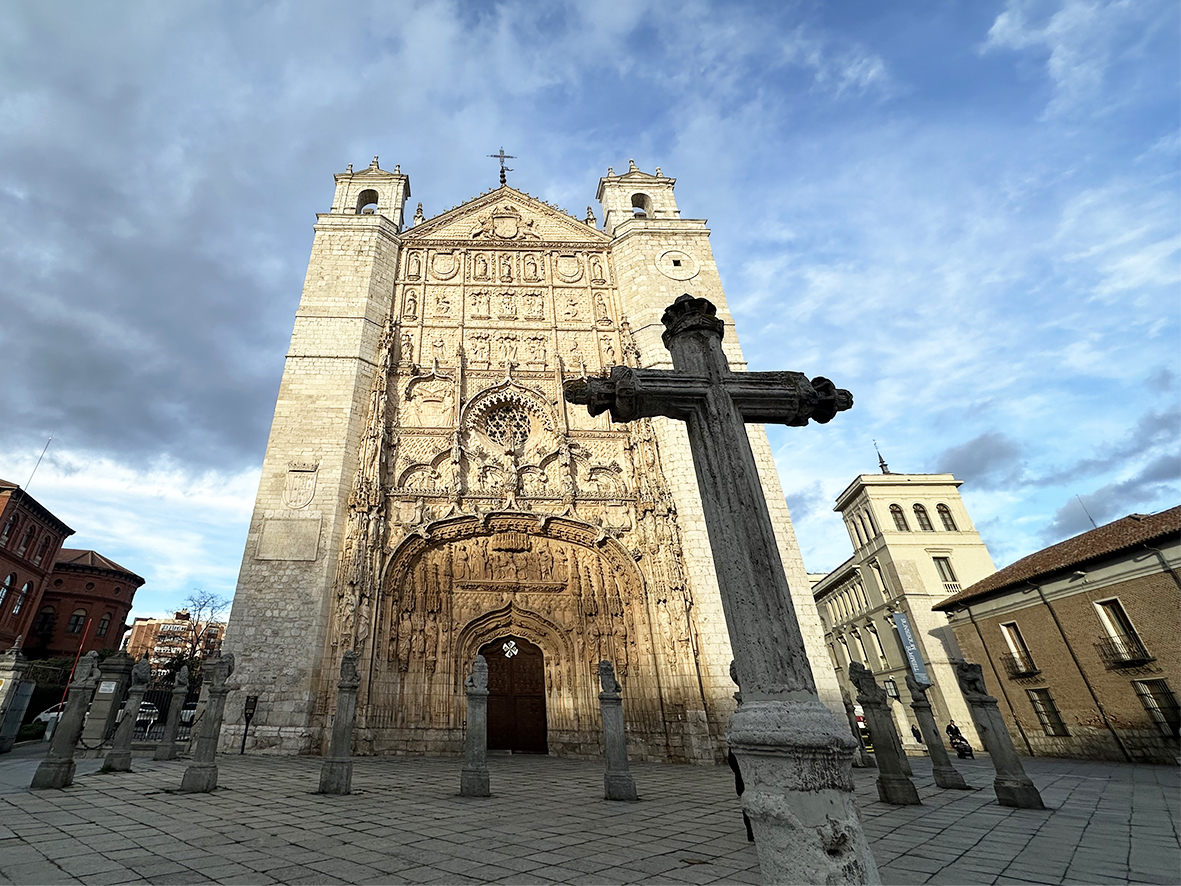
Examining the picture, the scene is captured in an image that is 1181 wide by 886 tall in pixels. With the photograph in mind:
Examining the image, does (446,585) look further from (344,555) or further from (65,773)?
(65,773)

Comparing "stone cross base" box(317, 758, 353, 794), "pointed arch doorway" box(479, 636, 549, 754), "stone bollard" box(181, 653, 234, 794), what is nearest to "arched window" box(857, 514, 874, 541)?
"pointed arch doorway" box(479, 636, 549, 754)

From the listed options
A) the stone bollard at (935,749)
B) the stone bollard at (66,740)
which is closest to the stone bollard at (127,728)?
the stone bollard at (66,740)

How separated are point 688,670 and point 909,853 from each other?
823 centimetres

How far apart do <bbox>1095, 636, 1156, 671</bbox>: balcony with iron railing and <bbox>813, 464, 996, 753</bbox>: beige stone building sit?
647 cm

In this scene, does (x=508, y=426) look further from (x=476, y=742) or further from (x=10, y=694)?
(x=10, y=694)

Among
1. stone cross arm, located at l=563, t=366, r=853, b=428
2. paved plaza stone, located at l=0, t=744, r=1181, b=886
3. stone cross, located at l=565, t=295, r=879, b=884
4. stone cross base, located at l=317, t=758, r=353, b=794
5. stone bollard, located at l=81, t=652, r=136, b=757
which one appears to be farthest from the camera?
stone bollard, located at l=81, t=652, r=136, b=757

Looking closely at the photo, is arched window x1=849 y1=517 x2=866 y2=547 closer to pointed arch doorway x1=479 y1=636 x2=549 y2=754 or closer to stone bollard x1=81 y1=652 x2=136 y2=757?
pointed arch doorway x1=479 y1=636 x2=549 y2=754

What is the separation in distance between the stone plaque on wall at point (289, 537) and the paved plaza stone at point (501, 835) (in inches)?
203

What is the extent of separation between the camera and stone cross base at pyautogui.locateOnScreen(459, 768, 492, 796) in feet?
21.9

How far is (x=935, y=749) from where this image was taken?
8.28 m

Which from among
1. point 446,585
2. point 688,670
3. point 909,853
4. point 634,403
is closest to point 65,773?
point 446,585

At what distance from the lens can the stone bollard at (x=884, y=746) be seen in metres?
6.65

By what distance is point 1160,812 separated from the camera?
6.05 meters

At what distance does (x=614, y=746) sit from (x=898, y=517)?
21.7 metres
